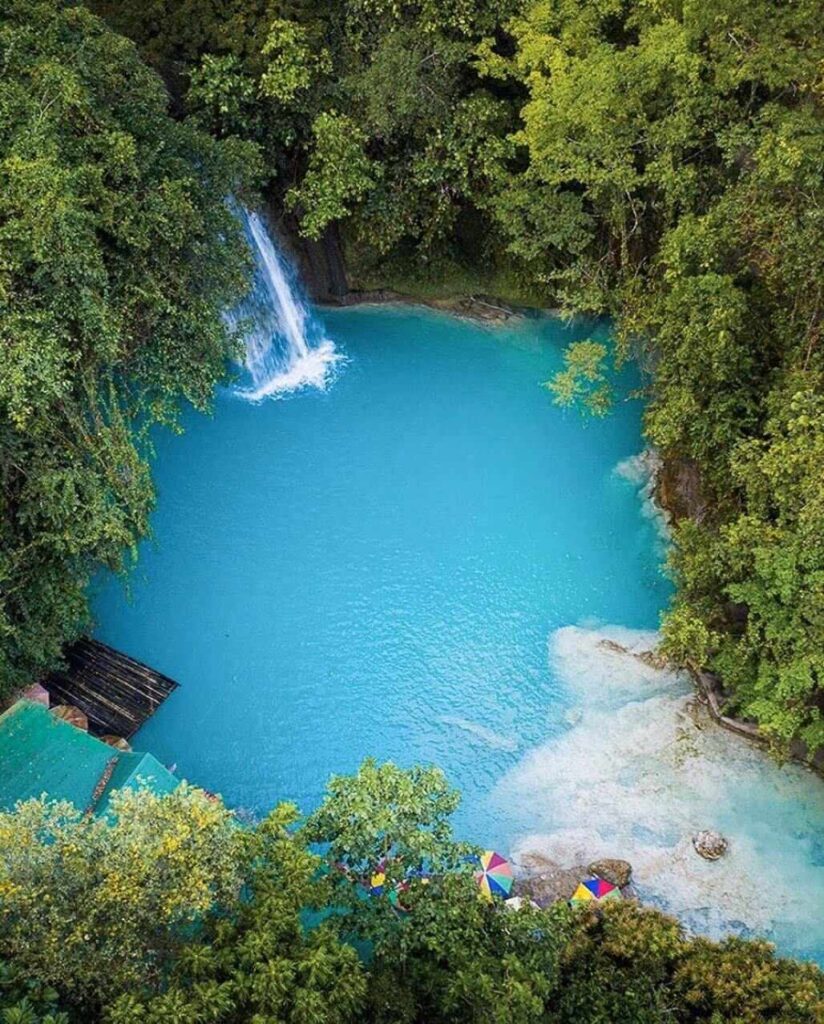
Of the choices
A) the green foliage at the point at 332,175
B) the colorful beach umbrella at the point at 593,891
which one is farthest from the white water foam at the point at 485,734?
the green foliage at the point at 332,175

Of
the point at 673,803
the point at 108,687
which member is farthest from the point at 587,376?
the point at 108,687

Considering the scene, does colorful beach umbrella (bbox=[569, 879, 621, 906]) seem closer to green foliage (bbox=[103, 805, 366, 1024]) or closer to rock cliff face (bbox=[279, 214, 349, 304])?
green foliage (bbox=[103, 805, 366, 1024])

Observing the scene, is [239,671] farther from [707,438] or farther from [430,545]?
[707,438]

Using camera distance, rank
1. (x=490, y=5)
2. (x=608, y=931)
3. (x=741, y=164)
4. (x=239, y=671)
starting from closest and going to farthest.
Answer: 1. (x=608, y=931)
2. (x=239, y=671)
3. (x=741, y=164)
4. (x=490, y=5)

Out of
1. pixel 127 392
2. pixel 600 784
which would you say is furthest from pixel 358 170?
pixel 600 784

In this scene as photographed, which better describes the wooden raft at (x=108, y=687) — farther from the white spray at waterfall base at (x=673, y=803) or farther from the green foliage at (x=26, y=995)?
the green foliage at (x=26, y=995)

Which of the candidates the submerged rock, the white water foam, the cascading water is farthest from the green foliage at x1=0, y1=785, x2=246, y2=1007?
the cascading water
